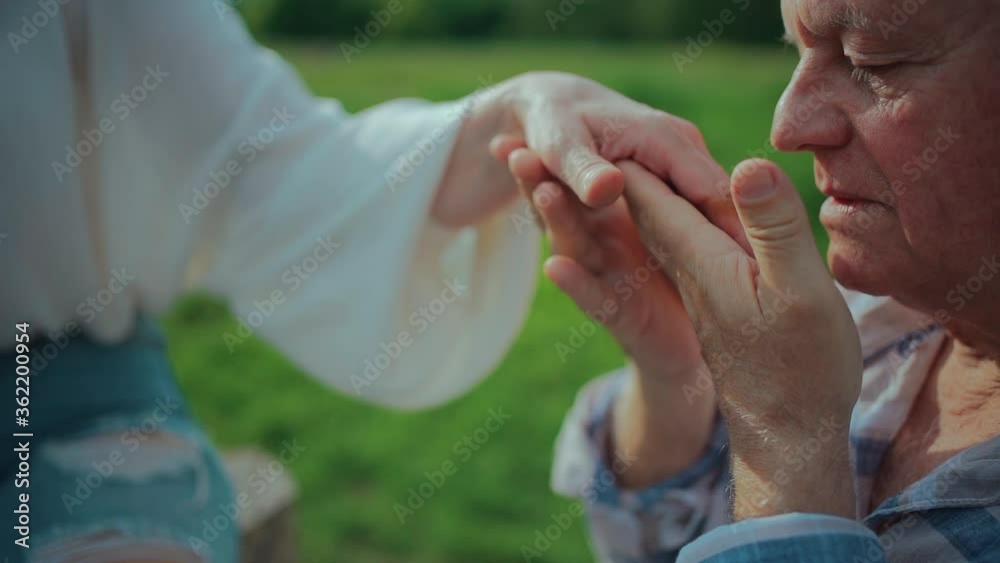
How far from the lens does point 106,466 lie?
5.32ft

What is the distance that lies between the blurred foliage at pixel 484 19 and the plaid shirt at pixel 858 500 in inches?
277

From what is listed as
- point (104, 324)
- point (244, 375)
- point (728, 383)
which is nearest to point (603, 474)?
point (728, 383)

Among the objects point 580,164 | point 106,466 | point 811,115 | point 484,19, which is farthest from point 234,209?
point 484,19

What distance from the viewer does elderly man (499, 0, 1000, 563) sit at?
1.13m

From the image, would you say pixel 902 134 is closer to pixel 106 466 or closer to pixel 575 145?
pixel 575 145

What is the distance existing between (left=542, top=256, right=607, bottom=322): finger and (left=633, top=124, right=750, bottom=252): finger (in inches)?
8.6

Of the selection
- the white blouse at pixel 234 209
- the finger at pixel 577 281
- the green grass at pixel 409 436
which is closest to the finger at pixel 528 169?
the finger at pixel 577 281

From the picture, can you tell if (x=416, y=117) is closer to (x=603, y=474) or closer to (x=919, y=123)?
(x=603, y=474)

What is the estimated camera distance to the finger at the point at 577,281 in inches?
63.1

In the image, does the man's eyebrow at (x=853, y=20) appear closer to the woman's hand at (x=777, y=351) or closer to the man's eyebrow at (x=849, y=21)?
the man's eyebrow at (x=849, y=21)

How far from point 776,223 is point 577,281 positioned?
52 cm

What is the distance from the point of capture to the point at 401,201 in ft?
5.99

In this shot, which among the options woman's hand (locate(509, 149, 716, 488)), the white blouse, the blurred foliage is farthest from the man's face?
the blurred foliage

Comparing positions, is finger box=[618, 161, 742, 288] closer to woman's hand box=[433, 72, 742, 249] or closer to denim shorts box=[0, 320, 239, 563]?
woman's hand box=[433, 72, 742, 249]
